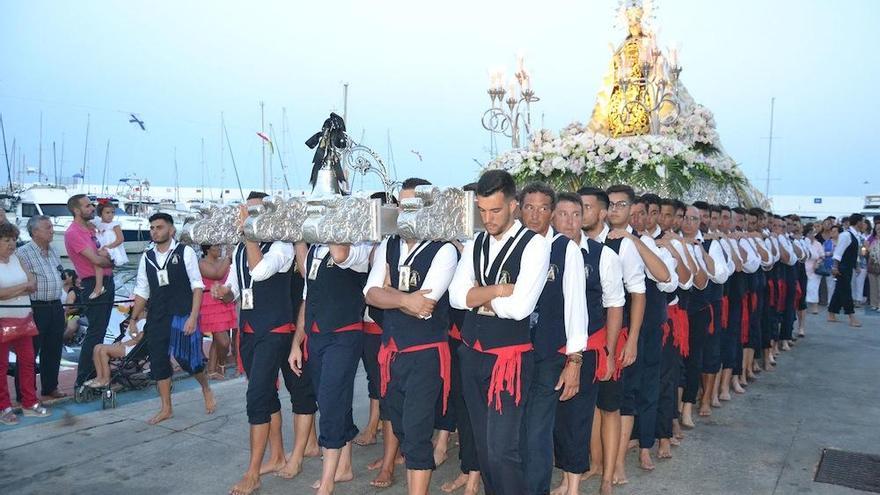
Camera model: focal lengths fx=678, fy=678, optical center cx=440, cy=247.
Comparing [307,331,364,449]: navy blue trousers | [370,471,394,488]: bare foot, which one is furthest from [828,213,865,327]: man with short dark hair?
[307,331,364,449]: navy blue trousers

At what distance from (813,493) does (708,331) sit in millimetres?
1640

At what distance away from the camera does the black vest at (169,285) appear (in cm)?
584

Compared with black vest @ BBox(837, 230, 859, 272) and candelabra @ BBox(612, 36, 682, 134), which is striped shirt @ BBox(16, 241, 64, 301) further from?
black vest @ BBox(837, 230, 859, 272)

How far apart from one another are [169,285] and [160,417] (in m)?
1.12

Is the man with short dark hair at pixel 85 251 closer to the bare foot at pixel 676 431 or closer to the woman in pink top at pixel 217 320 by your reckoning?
the woman in pink top at pixel 217 320

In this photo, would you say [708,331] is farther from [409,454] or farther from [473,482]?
[409,454]

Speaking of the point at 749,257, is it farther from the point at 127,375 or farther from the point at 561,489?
the point at 127,375

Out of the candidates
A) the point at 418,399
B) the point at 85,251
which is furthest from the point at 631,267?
the point at 85,251

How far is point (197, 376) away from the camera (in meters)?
6.08

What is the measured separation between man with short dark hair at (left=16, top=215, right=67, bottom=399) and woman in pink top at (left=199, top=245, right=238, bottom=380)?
4.25 feet

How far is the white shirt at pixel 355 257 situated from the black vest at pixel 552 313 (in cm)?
119

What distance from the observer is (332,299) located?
4180 millimetres

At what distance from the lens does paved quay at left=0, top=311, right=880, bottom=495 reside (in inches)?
175

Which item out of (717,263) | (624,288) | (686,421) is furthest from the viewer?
(686,421)
